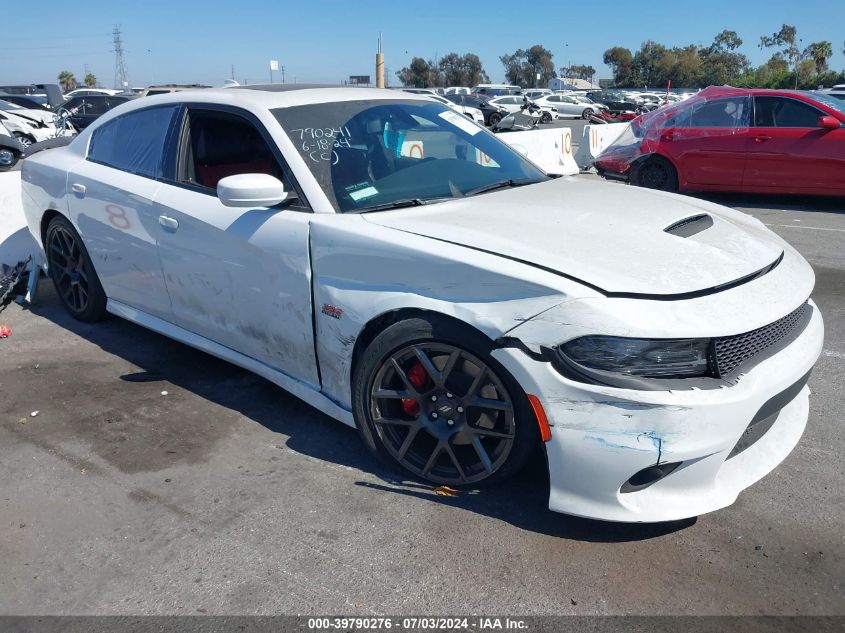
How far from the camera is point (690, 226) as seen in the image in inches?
123

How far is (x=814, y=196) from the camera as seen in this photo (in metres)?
10.4

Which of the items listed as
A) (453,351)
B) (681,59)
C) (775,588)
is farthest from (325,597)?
(681,59)

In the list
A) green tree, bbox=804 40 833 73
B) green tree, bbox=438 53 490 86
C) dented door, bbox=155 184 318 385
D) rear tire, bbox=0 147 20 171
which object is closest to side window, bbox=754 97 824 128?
dented door, bbox=155 184 318 385

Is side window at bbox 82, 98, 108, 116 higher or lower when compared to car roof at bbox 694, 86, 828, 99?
higher

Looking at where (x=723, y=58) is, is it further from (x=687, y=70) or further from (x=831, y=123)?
(x=831, y=123)

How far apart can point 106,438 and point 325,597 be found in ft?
5.66

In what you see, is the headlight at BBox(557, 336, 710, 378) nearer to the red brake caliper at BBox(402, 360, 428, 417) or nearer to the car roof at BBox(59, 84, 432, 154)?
the red brake caliper at BBox(402, 360, 428, 417)

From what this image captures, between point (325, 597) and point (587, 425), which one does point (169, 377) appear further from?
point (587, 425)

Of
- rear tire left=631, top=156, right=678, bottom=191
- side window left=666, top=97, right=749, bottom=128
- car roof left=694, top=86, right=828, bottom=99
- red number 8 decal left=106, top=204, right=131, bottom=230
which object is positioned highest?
car roof left=694, top=86, right=828, bottom=99

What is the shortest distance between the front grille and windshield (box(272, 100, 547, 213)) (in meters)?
1.48

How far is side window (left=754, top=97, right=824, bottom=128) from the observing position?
30.9 ft

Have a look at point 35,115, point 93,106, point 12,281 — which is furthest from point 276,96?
point 93,106

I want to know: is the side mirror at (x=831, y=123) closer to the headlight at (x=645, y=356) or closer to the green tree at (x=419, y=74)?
the headlight at (x=645, y=356)

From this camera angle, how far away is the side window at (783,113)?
9414 millimetres
